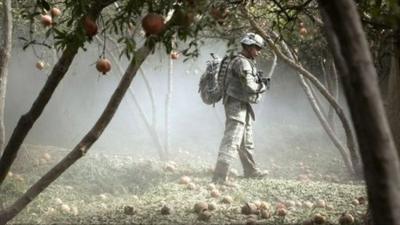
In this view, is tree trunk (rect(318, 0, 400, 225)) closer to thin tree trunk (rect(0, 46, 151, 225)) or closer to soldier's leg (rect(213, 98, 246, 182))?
thin tree trunk (rect(0, 46, 151, 225))

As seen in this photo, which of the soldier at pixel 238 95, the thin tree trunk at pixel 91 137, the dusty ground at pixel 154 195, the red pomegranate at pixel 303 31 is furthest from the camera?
the soldier at pixel 238 95

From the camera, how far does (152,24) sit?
2.72 m

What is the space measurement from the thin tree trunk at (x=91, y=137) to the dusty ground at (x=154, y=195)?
1.51 metres

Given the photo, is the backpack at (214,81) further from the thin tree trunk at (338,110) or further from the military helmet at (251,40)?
the thin tree trunk at (338,110)

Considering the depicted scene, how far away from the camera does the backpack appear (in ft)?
24.8

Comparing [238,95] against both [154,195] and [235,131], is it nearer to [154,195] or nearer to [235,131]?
[235,131]

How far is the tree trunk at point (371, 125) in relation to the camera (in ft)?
5.07

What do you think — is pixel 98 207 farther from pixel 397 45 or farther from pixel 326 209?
pixel 397 45

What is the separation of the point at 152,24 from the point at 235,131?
484cm

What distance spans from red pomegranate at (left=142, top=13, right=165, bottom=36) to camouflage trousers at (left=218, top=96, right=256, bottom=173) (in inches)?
184

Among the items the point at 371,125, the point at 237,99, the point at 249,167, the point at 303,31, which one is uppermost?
the point at 303,31

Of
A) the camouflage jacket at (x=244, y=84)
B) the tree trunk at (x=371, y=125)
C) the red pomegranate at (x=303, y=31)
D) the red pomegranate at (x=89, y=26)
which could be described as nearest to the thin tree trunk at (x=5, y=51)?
the red pomegranate at (x=89, y=26)

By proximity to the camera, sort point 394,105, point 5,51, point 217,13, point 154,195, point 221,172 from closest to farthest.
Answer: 1. point 217,13
2. point 5,51
3. point 394,105
4. point 154,195
5. point 221,172

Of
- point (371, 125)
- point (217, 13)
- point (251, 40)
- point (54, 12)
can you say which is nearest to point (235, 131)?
point (251, 40)
